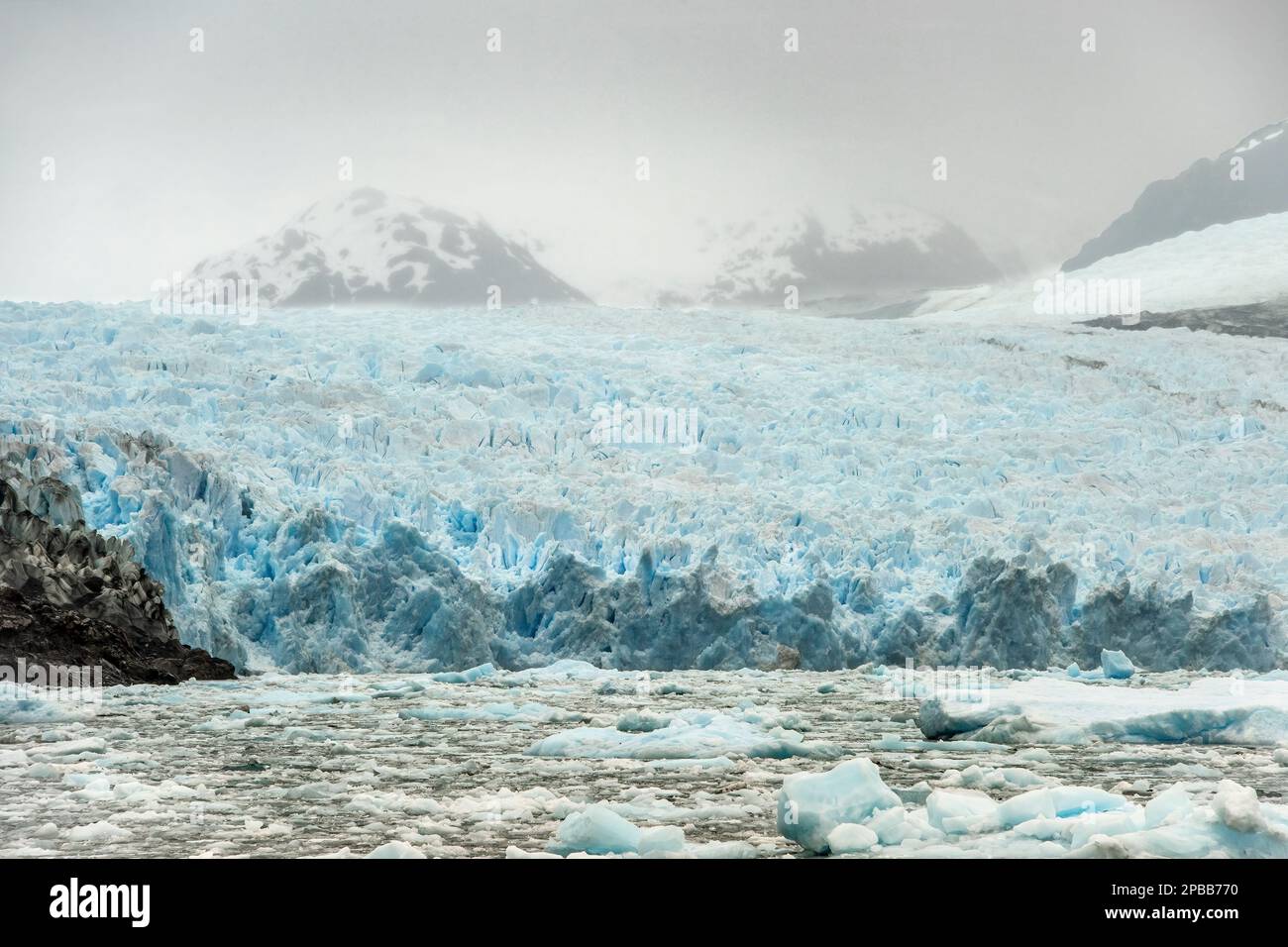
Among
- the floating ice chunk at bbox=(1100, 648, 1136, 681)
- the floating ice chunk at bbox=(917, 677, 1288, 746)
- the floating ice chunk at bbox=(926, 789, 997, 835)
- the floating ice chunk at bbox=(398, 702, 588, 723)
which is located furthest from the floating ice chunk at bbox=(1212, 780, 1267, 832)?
the floating ice chunk at bbox=(1100, 648, 1136, 681)

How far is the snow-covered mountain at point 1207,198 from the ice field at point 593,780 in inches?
1299

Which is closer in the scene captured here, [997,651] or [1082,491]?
[997,651]

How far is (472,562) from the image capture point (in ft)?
56.2

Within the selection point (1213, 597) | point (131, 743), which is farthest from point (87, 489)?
point (1213, 597)

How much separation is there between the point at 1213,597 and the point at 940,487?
4357 mm

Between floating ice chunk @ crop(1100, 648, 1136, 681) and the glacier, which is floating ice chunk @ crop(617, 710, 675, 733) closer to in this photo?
the glacier

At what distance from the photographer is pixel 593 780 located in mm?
7977

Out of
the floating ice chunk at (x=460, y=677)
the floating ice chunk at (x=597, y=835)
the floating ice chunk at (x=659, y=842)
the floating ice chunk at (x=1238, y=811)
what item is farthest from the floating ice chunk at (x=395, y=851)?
the floating ice chunk at (x=460, y=677)

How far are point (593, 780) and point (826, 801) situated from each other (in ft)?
7.35

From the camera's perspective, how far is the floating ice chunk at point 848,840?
19.3ft

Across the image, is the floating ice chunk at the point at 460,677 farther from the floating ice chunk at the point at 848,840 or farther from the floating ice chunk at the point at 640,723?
the floating ice chunk at the point at 848,840

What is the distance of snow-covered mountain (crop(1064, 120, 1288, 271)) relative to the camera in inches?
1644
